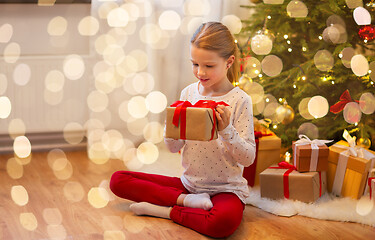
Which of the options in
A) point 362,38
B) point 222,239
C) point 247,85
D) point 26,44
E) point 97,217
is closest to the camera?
point 222,239

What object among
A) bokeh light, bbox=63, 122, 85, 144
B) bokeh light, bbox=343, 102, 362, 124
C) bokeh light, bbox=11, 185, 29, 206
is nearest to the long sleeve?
bokeh light, bbox=343, 102, 362, 124

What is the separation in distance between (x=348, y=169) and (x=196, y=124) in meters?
0.80

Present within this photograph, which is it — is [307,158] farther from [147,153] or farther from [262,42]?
[147,153]

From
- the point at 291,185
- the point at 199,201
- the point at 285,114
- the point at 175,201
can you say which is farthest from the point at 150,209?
the point at 285,114

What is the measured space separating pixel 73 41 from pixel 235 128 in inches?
53.2

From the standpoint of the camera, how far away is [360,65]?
2.17 m

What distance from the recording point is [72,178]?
2.35 m

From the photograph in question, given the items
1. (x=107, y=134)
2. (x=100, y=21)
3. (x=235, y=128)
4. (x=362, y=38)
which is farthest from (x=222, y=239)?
(x=100, y=21)

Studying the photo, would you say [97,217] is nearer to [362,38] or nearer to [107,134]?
[107,134]

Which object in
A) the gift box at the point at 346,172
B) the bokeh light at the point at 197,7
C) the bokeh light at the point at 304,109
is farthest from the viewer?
the bokeh light at the point at 197,7

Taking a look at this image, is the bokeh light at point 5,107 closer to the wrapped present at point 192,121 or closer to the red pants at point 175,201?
the red pants at point 175,201

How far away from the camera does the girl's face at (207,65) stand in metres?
1.73

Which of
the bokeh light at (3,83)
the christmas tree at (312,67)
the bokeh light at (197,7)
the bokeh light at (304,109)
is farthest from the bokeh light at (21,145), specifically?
the bokeh light at (304,109)

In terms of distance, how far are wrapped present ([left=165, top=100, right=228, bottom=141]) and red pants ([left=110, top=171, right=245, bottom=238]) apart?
0.27 meters
